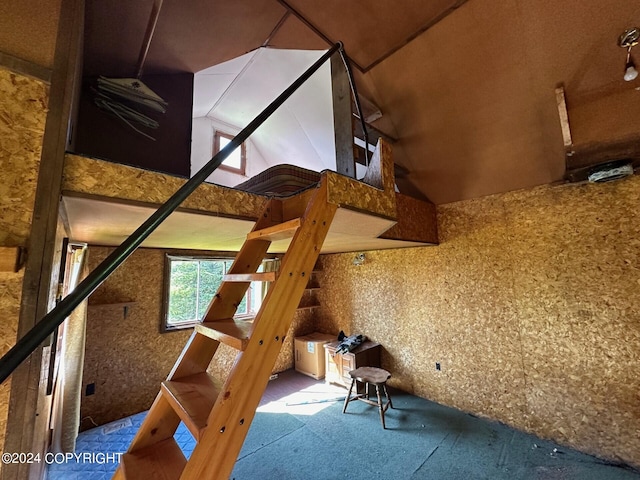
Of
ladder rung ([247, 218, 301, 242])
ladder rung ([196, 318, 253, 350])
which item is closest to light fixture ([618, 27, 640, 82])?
ladder rung ([247, 218, 301, 242])

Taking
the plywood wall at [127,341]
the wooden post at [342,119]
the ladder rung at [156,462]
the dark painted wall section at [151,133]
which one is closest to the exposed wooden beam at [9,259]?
the ladder rung at [156,462]

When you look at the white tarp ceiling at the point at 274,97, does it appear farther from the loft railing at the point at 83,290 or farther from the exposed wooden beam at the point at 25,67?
the loft railing at the point at 83,290

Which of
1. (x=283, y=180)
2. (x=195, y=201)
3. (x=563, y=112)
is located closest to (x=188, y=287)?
(x=283, y=180)

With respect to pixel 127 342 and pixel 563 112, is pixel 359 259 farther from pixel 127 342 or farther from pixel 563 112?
pixel 127 342

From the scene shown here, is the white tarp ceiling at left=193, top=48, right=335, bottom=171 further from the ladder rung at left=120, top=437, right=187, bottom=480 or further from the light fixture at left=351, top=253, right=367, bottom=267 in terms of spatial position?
the ladder rung at left=120, top=437, right=187, bottom=480

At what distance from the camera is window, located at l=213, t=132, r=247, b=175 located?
15.5ft

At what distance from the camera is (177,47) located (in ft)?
6.54

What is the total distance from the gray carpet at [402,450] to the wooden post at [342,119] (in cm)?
260

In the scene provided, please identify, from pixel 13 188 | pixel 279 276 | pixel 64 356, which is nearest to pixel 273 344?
pixel 279 276

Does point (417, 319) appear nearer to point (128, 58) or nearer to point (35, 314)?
point (35, 314)

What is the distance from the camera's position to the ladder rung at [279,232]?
1186 mm

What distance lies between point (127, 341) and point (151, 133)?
2.53 m

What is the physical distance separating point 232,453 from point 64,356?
2639mm

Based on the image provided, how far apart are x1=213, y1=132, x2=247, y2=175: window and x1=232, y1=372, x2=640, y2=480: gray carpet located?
3.91 meters
